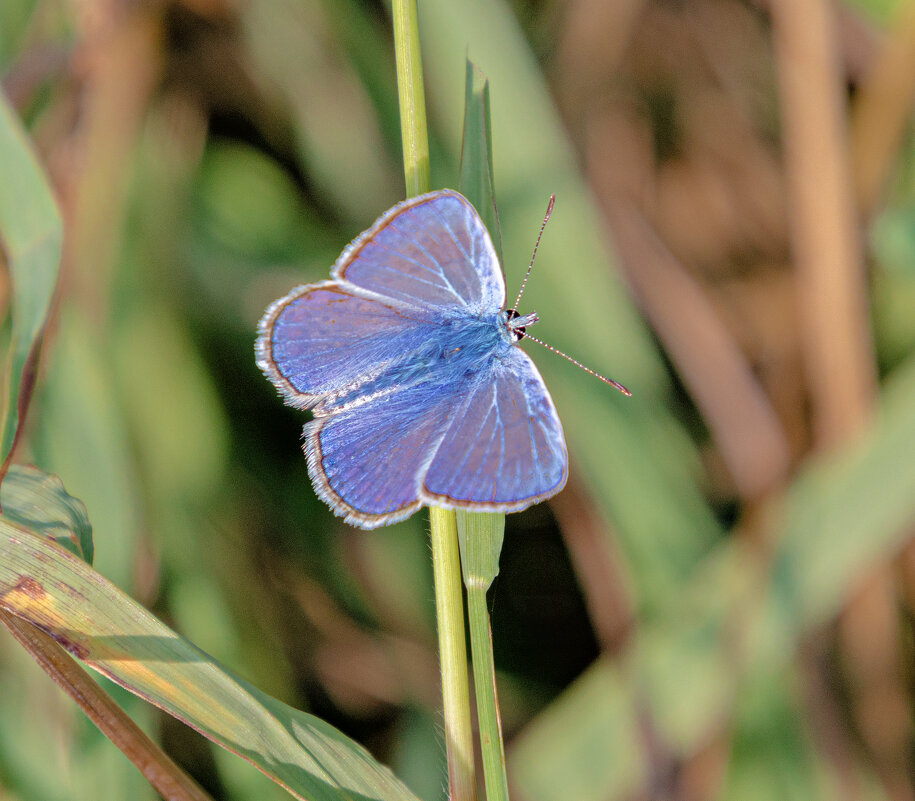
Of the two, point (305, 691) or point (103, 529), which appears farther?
point (305, 691)

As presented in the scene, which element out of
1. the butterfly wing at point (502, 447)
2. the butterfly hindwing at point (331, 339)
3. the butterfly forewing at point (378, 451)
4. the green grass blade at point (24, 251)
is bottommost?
the butterfly wing at point (502, 447)

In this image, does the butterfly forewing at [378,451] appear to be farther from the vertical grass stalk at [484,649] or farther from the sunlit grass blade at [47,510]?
the sunlit grass blade at [47,510]

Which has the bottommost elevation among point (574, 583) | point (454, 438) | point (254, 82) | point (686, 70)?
point (574, 583)

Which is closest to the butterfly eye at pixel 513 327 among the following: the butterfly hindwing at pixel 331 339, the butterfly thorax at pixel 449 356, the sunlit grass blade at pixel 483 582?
the butterfly thorax at pixel 449 356

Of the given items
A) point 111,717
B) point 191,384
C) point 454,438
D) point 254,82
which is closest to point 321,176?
point 254,82

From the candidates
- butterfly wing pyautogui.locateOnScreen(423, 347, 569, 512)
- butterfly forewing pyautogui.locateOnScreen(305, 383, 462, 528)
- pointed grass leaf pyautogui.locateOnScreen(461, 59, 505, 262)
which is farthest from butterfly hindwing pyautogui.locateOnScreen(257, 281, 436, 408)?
pointed grass leaf pyautogui.locateOnScreen(461, 59, 505, 262)

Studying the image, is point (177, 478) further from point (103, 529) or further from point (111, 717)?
point (111, 717)
